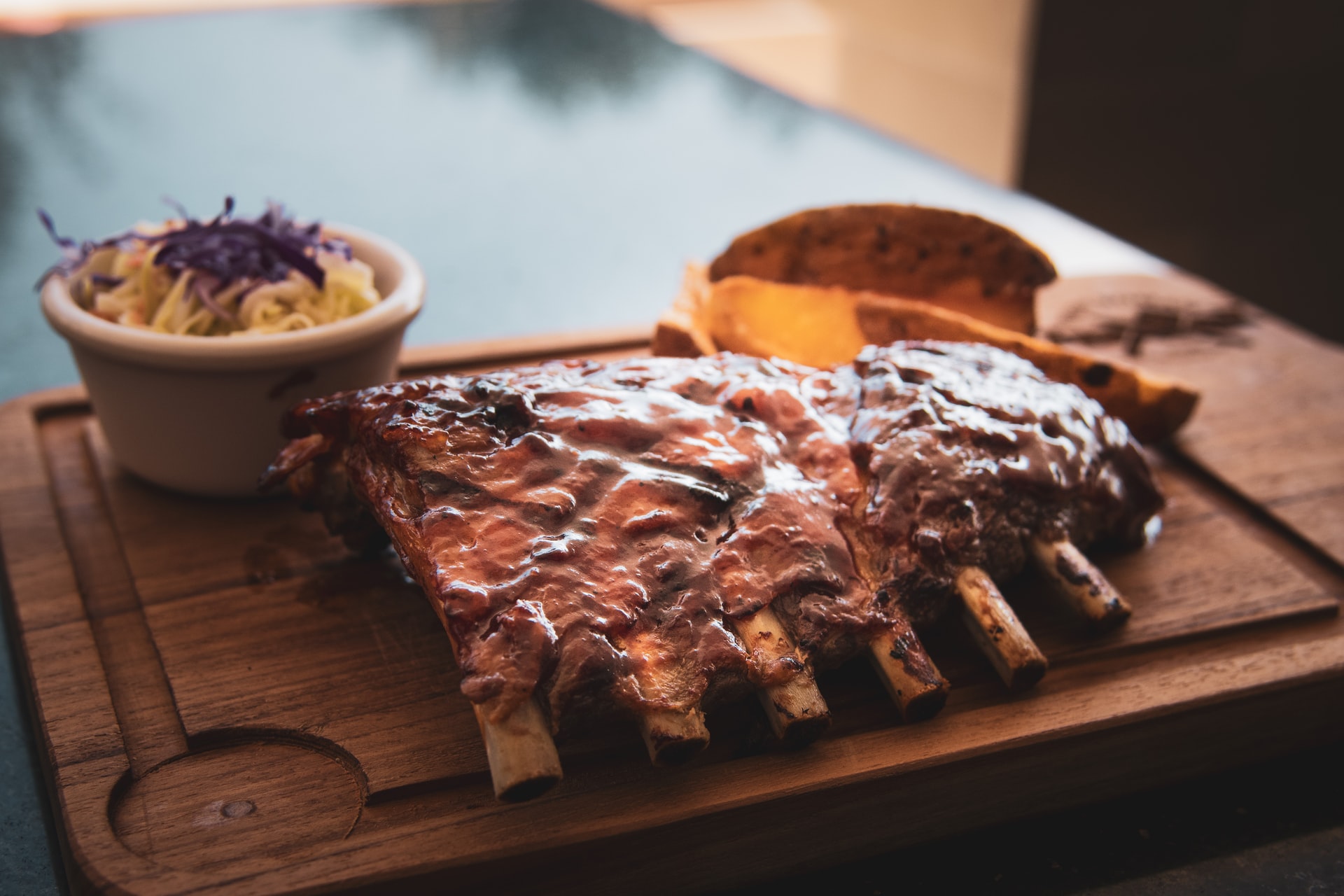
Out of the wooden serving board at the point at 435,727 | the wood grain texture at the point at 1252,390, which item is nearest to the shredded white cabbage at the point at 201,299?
the wooden serving board at the point at 435,727

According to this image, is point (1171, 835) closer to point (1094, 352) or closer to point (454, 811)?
point (454, 811)

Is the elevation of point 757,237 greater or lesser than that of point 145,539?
greater

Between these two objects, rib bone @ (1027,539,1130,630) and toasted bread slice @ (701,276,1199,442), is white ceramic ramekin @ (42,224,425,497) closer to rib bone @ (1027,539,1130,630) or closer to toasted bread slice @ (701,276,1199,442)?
toasted bread slice @ (701,276,1199,442)

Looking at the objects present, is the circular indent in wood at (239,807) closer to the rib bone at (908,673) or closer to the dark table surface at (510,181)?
the dark table surface at (510,181)

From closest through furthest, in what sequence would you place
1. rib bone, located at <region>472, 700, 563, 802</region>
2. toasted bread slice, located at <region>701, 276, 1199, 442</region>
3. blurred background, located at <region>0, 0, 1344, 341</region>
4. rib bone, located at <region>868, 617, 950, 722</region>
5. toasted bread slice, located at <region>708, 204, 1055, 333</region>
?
rib bone, located at <region>472, 700, 563, 802</region> < rib bone, located at <region>868, 617, 950, 722</region> < toasted bread slice, located at <region>701, 276, 1199, 442</region> < toasted bread slice, located at <region>708, 204, 1055, 333</region> < blurred background, located at <region>0, 0, 1344, 341</region>

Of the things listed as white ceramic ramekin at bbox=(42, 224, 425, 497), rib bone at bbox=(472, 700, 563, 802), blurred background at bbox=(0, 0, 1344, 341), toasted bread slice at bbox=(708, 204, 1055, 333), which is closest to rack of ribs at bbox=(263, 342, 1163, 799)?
rib bone at bbox=(472, 700, 563, 802)

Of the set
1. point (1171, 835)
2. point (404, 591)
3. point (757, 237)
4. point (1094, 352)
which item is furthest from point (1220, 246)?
point (404, 591)

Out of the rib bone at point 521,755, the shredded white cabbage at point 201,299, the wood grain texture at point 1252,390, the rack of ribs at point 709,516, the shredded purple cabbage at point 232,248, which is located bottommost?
the wood grain texture at point 1252,390
